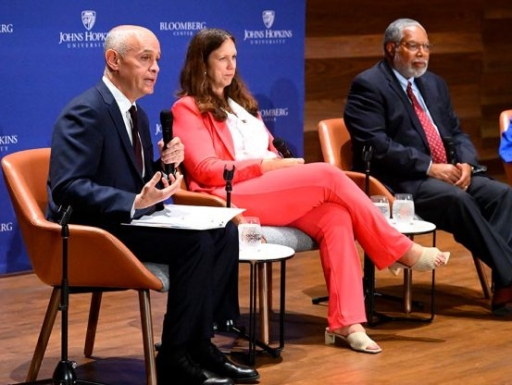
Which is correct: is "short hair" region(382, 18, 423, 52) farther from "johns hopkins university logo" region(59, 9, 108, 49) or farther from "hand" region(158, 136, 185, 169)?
"hand" region(158, 136, 185, 169)

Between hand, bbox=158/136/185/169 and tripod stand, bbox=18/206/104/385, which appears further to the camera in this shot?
hand, bbox=158/136/185/169

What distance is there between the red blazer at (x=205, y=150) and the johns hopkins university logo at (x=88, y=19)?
4.05ft

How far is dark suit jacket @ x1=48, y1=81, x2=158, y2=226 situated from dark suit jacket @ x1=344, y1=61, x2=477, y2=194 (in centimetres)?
171

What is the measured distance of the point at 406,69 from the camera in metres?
5.96

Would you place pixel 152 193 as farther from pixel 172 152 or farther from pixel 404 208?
pixel 404 208

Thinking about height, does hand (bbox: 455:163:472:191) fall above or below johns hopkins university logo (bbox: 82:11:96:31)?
below

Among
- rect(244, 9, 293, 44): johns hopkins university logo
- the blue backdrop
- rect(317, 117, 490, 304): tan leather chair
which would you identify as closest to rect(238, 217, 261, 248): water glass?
rect(317, 117, 490, 304): tan leather chair

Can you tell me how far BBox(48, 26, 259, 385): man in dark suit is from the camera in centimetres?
416

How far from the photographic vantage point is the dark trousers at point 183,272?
4203 mm

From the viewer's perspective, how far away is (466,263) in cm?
669

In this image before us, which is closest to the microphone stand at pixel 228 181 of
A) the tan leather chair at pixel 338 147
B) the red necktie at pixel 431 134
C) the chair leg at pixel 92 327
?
the chair leg at pixel 92 327

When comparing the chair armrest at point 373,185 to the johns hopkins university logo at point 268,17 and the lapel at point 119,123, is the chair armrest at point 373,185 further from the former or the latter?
the johns hopkins university logo at point 268,17

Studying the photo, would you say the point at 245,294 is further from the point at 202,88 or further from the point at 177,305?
the point at 177,305

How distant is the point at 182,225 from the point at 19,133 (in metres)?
2.12
